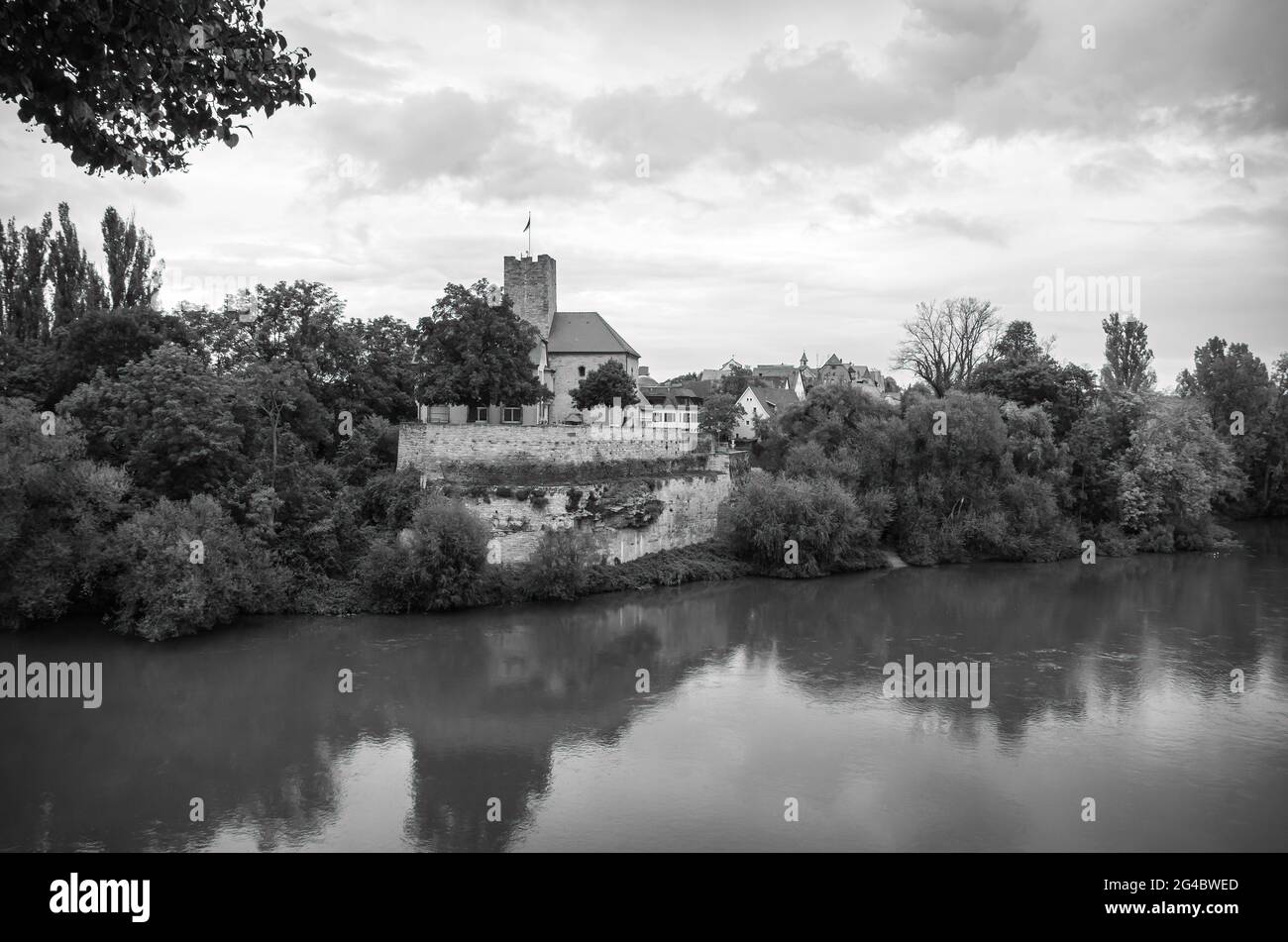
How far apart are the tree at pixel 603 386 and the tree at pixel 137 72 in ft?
83.9

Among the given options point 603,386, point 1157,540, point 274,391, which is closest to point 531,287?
point 603,386

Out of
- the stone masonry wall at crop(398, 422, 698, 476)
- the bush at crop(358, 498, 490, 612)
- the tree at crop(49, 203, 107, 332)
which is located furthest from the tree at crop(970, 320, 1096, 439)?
the tree at crop(49, 203, 107, 332)

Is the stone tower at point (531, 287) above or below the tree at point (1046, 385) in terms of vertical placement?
above

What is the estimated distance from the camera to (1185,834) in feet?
40.3

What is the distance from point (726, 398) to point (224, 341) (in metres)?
25.1

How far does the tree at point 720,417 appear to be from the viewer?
45312mm

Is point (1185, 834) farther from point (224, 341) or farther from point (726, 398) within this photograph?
point (726, 398)

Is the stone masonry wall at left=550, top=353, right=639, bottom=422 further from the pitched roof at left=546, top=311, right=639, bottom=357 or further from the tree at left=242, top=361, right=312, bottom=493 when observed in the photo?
the tree at left=242, top=361, right=312, bottom=493

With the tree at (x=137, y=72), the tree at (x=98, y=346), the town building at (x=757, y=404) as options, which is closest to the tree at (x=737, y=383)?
the town building at (x=757, y=404)

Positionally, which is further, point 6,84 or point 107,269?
point 107,269

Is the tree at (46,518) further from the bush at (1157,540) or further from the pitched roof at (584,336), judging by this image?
the bush at (1157,540)

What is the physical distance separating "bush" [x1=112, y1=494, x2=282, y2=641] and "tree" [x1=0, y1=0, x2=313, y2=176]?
46.6 ft
